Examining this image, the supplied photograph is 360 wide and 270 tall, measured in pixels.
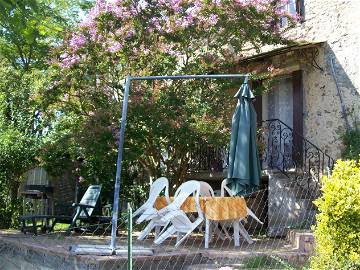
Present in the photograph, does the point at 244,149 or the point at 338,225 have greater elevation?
the point at 244,149

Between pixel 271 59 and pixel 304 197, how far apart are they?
3.12 metres

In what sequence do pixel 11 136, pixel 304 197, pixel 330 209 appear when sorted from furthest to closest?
Answer: pixel 11 136 → pixel 304 197 → pixel 330 209

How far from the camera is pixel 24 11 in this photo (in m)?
Result: 8.81

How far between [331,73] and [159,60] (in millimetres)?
3434

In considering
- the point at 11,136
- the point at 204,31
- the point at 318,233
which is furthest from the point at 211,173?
the point at 318,233

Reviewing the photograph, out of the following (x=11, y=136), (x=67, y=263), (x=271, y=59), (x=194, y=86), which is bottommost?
(x=67, y=263)

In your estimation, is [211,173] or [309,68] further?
[211,173]

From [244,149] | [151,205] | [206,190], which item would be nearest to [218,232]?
[206,190]

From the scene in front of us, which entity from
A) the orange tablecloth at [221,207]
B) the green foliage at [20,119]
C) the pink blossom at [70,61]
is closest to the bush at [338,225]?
the orange tablecloth at [221,207]

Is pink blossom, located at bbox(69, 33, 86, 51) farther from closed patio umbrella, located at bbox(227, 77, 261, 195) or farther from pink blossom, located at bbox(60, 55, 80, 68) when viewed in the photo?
closed patio umbrella, located at bbox(227, 77, 261, 195)

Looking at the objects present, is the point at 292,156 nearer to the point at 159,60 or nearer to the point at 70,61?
the point at 159,60

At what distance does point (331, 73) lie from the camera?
34.2 feet

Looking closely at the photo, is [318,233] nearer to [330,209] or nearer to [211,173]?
[330,209]

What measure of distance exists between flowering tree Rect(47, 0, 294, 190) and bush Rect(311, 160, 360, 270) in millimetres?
4577
